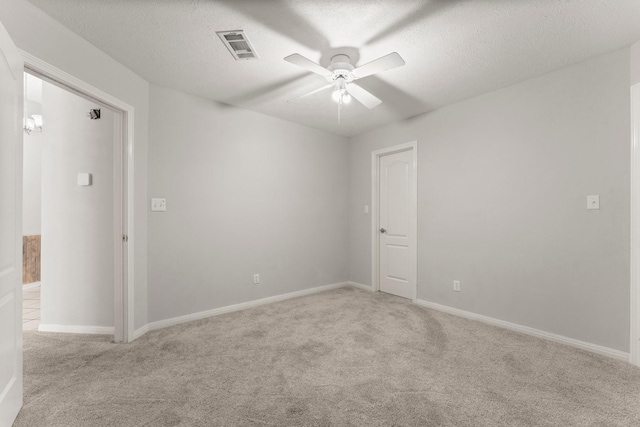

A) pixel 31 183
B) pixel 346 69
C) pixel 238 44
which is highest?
pixel 238 44

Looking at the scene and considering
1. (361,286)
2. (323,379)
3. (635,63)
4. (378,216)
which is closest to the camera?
(323,379)

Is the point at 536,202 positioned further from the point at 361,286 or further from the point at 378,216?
the point at 361,286

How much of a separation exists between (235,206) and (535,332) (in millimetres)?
3334

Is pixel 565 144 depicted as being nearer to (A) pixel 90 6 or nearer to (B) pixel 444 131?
(B) pixel 444 131

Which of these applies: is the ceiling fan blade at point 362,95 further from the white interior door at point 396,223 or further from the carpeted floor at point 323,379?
the carpeted floor at point 323,379

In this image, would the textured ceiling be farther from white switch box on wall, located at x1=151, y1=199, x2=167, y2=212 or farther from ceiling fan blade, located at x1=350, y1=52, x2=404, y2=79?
white switch box on wall, located at x1=151, y1=199, x2=167, y2=212

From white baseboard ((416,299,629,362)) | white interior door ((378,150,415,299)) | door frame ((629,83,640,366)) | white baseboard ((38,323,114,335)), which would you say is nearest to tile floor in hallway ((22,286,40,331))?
white baseboard ((38,323,114,335))

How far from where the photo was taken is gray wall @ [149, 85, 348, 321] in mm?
2982

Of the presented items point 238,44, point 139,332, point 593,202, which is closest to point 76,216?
point 139,332

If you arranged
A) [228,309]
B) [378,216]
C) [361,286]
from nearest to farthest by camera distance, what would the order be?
1. [228,309]
2. [378,216]
3. [361,286]

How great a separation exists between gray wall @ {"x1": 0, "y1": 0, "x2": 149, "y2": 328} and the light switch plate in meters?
3.93

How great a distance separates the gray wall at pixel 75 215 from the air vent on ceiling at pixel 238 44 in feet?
4.70

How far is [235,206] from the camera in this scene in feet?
11.5

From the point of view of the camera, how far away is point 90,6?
182 centimetres
